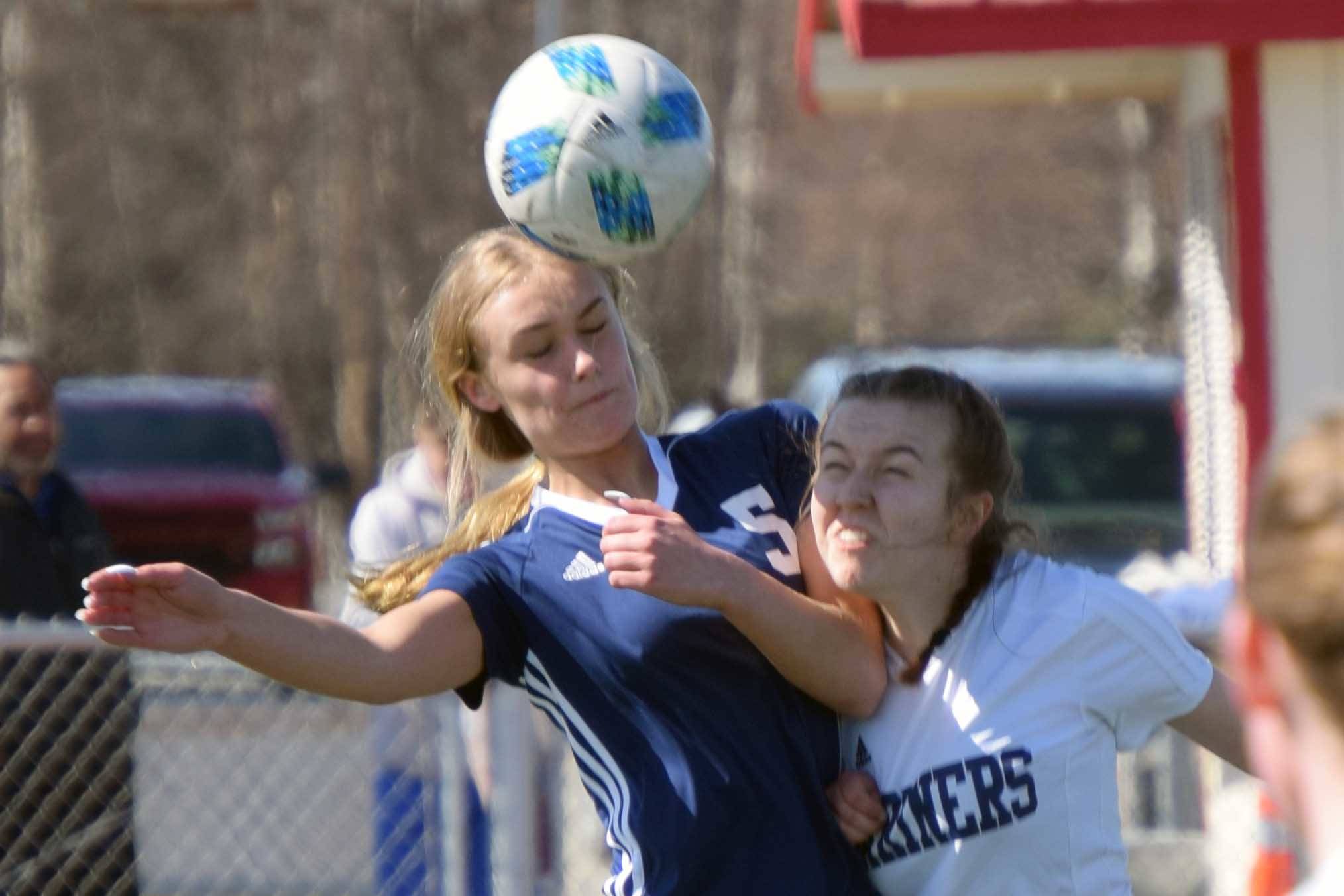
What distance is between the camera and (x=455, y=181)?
69.9 ft

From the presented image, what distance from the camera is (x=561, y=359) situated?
9.33ft

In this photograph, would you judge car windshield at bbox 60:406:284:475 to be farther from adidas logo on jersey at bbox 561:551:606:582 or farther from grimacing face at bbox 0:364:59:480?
adidas logo on jersey at bbox 561:551:606:582

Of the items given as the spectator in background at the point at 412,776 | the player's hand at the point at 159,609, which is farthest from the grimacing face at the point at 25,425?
the player's hand at the point at 159,609

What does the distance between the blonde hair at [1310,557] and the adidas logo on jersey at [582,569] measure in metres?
1.49

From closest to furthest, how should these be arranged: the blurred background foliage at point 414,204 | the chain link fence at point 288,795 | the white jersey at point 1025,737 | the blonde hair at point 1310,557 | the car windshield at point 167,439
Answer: the blonde hair at point 1310,557 → the white jersey at point 1025,737 → the chain link fence at point 288,795 → the car windshield at point 167,439 → the blurred background foliage at point 414,204

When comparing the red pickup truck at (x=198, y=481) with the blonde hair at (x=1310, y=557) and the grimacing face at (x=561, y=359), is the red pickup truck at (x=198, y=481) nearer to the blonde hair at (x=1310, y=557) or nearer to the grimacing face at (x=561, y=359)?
the grimacing face at (x=561, y=359)

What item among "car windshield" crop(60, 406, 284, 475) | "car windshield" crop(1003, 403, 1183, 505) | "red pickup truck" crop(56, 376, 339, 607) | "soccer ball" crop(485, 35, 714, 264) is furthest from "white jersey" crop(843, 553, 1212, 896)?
"car windshield" crop(60, 406, 284, 475)

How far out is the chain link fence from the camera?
4.80 m

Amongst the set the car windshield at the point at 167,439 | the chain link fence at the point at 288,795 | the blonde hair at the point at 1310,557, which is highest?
the blonde hair at the point at 1310,557

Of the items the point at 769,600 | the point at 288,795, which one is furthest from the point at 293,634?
the point at 288,795

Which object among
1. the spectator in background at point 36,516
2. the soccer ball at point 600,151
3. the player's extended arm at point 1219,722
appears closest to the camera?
the player's extended arm at point 1219,722

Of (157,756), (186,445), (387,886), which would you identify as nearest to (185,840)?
(157,756)

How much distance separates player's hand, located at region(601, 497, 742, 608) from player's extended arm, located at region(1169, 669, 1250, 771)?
71 centimetres

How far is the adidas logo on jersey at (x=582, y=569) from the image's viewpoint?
2.82 metres
